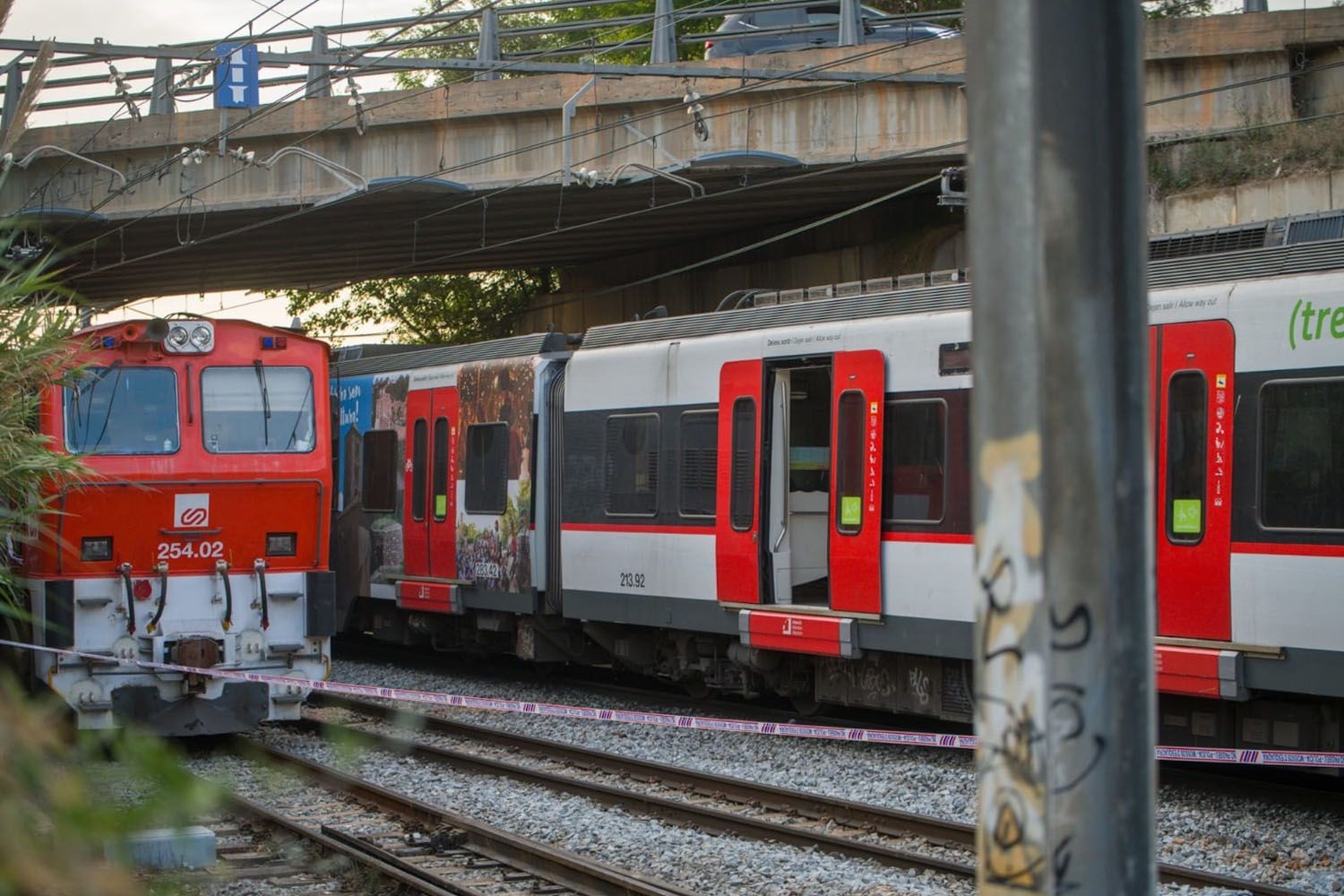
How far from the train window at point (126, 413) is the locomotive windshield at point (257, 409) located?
1.04 ft

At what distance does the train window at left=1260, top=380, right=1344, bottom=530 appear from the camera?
9312 millimetres

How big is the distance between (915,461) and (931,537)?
26.0 inches

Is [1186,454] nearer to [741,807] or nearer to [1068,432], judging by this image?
[741,807]

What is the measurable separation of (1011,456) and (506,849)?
22.9ft

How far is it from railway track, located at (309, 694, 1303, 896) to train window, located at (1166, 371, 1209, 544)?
2.54 m

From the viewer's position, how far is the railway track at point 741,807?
8578 mm

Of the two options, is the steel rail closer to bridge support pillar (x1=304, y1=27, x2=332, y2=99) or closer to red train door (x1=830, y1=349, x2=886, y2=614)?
red train door (x1=830, y1=349, x2=886, y2=614)

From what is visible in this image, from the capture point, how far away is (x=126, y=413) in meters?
12.9

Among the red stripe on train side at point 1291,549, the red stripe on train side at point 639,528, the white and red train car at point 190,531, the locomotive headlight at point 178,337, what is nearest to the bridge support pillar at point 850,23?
the red stripe on train side at point 639,528

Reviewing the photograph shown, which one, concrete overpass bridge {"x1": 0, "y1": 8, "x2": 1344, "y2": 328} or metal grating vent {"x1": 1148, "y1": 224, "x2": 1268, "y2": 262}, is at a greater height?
concrete overpass bridge {"x1": 0, "y1": 8, "x2": 1344, "y2": 328}

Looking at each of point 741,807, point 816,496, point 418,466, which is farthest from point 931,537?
point 418,466

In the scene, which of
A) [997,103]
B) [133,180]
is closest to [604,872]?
[997,103]

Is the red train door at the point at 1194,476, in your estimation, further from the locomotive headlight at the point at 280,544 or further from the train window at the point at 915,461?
the locomotive headlight at the point at 280,544

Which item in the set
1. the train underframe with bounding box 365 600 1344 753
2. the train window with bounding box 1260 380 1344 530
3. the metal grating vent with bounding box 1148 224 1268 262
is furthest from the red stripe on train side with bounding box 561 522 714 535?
the train window with bounding box 1260 380 1344 530
